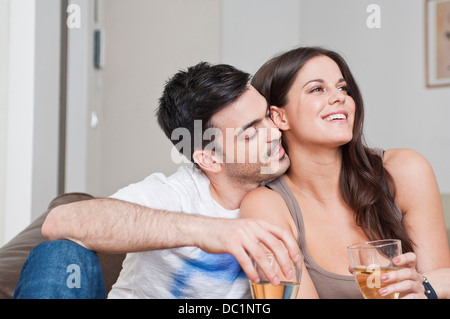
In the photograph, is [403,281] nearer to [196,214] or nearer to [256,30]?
[196,214]

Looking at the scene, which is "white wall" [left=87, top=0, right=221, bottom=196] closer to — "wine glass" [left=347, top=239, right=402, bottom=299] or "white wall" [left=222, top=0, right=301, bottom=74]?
"white wall" [left=222, top=0, right=301, bottom=74]

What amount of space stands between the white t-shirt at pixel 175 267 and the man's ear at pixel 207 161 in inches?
4.4

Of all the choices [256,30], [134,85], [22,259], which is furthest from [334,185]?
[256,30]

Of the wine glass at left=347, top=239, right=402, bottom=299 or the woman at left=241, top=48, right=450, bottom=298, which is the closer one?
the wine glass at left=347, top=239, right=402, bottom=299

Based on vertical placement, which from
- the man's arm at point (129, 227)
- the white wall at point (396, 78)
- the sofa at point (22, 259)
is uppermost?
the white wall at point (396, 78)

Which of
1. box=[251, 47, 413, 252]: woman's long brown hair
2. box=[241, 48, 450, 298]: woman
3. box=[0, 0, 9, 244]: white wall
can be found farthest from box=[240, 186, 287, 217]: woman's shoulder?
box=[0, 0, 9, 244]: white wall

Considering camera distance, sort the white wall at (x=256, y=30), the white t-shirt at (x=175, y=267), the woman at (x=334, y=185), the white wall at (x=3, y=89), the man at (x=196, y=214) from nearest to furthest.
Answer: the man at (x=196, y=214) → the white t-shirt at (x=175, y=267) → the woman at (x=334, y=185) → the white wall at (x=3, y=89) → the white wall at (x=256, y=30)

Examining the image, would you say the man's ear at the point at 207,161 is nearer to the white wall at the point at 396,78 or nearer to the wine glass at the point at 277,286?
the wine glass at the point at 277,286

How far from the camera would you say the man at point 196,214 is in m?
0.86

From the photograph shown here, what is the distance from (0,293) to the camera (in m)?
1.14

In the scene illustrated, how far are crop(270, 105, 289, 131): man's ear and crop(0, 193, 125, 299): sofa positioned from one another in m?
0.62

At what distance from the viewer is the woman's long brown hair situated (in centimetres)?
131

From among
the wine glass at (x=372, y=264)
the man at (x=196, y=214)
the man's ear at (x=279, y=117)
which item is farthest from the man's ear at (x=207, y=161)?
the wine glass at (x=372, y=264)
